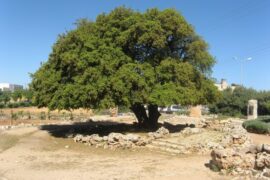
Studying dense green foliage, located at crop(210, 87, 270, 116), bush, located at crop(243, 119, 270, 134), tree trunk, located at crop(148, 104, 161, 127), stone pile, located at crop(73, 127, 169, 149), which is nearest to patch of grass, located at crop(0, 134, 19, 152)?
stone pile, located at crop(73, 127, 169, 149)

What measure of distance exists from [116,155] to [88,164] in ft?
9.18

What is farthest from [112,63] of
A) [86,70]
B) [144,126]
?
[144,126]

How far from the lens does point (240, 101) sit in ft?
181

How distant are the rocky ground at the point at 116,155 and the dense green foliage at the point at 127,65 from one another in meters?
2.62

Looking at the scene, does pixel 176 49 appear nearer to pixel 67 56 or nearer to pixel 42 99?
pixel 67 56

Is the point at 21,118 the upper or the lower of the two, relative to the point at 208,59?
lower

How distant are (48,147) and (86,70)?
18.4 ft

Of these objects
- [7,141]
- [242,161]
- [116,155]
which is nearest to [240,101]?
[7,141]

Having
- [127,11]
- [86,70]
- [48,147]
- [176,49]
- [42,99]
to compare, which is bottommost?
[48,147]

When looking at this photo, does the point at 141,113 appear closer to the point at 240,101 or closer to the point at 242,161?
the point at 242,161

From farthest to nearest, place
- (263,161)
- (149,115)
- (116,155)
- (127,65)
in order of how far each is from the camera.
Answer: (149,115) → (127,65) → (116,155) → (263,161)

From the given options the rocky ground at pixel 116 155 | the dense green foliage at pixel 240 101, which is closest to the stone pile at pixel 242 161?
the rocky ground at pixel 116 155

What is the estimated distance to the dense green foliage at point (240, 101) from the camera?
54688 millimetres

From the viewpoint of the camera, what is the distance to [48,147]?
899 inches
